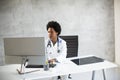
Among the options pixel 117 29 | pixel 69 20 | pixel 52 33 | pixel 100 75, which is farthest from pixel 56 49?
pixel 117 29

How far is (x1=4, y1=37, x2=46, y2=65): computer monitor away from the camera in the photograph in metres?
2.47

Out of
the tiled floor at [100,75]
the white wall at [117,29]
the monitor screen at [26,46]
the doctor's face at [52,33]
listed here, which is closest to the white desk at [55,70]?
the monitor screen at [26,46]

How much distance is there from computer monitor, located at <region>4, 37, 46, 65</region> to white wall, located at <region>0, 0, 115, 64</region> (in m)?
1.35

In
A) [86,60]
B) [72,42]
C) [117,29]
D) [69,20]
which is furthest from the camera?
[117,29]

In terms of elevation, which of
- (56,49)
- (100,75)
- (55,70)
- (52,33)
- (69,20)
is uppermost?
(69,20)

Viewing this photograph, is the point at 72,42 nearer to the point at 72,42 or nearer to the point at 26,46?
the point at 72,42

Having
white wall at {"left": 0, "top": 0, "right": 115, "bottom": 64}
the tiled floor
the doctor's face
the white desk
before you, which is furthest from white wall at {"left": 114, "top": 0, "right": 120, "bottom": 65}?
the doctor's face

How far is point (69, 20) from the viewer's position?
4.14 m

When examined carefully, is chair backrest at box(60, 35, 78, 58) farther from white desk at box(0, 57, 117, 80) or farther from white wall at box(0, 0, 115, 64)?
white wall at box(0, 0, 115, 64)

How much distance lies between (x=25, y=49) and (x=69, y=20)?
184 cm

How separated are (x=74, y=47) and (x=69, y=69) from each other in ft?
2.66

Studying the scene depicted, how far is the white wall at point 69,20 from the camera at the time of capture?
3.82 m

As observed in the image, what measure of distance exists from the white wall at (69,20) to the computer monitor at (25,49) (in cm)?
135

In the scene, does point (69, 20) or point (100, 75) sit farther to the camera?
point (100, 75)
